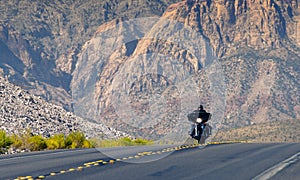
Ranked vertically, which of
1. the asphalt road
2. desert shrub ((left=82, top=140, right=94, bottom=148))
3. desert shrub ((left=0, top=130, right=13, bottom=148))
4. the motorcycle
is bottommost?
the asphalt road

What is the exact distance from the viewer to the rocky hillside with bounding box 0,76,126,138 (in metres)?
55.8

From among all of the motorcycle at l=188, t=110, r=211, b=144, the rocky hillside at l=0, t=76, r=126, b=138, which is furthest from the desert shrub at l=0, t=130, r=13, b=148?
the rocky hillside at l=0, t=76, r=126, b=138

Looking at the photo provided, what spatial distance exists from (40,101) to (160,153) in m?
43.0

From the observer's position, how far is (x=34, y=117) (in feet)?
194

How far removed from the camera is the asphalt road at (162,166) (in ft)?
53.1

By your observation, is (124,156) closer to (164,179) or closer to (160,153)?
(160,153)

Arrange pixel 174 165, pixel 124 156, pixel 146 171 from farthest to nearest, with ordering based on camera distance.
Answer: pixel 124 156 → pixel 174 165 → pixel 146 171

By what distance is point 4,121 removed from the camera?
5575 centimetres

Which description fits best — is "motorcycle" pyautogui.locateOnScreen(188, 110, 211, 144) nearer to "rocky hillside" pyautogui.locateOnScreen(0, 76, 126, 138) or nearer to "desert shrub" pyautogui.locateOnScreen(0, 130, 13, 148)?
"desert shrub" pyautogui.locateOnScreen(0, 130, 13, 148)

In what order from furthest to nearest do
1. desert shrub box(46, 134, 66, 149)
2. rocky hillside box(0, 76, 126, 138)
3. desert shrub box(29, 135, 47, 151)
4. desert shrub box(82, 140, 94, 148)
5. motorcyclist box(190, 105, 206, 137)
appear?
rocky hillside box(0, 76, 126, 138), desert shrub box(82, 140, 94, 148), desert shrub box(46, 134, 66, 149), desert shrub box(29, 135, 47, 151), motorcyclist box(190, 105, 206, 137)

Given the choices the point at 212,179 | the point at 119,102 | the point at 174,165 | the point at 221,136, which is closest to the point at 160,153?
the point at 119,102

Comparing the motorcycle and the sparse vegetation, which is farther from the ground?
the motorcycle

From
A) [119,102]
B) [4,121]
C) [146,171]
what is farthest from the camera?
[4,121]

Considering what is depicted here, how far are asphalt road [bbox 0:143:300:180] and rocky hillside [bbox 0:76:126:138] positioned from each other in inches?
1250
